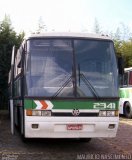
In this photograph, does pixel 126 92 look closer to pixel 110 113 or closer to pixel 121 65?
pixel 121 65

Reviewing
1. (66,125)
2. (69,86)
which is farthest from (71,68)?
(66,125)

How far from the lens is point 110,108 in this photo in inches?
420

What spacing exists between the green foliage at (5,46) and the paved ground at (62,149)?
37.7ft

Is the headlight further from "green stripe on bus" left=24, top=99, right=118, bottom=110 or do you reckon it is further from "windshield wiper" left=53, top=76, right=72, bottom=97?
"windshield wiper" left=53, top=76, right=72, bottom=97

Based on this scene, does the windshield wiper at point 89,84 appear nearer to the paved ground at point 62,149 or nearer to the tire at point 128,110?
the paved ground at point 62,149

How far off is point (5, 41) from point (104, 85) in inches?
683

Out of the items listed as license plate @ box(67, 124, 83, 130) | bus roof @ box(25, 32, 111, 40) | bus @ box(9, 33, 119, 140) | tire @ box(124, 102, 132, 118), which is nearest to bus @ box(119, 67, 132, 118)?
tire @ box(124, 102, 132, 118)

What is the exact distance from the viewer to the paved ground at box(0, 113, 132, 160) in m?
10.3

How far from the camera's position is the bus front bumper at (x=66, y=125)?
33.8 ft

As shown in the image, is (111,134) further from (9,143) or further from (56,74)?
(9,143)

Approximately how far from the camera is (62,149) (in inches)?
454

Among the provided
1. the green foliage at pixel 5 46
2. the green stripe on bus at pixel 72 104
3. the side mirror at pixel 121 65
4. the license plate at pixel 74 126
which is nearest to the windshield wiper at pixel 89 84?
the green stripe on bus at pixel 72 104

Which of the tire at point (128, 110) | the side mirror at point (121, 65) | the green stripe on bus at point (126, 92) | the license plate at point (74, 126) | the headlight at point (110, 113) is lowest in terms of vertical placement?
the tire at point (128, 110)

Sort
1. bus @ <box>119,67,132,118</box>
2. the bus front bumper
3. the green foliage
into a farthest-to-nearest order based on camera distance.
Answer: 1. the green foliage
2. bus @ <box>119,67,132,118</box>
3. the bus front bumper
